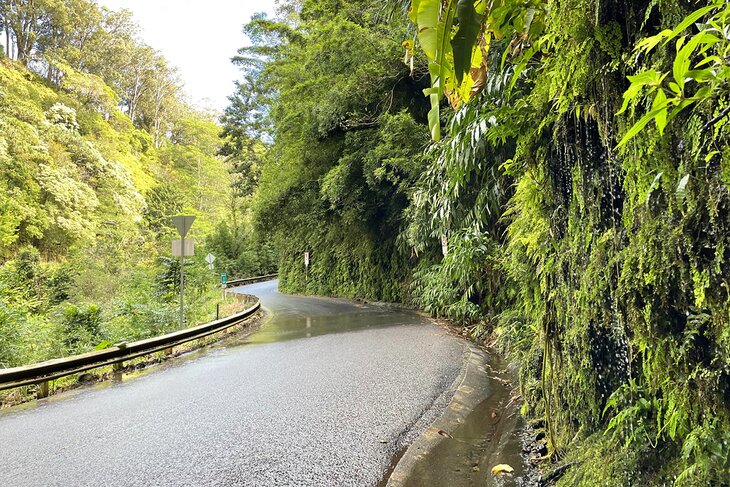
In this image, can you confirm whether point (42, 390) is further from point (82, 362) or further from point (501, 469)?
point (501, 469)

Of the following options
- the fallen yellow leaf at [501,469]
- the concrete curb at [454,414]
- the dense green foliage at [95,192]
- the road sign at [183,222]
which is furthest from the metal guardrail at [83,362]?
the fallen yellow leaf at [501,469]

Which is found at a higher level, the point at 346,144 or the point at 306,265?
the point at 346,144

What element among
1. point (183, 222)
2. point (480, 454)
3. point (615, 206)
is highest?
point (183, 222)

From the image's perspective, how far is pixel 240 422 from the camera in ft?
14.1

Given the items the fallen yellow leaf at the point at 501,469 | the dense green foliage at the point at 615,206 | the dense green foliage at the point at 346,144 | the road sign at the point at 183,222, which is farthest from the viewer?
the dense green foliage at the point at 346,144

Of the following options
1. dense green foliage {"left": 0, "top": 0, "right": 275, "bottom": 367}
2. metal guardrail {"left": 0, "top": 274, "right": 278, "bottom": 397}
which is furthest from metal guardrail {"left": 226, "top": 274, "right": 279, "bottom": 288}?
metal guardrail {"left": 0, "top": 274, "right": 278, "bottom": 397}

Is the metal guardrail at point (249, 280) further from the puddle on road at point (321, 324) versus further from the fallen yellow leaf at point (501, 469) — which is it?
the fallen yellow leaf at point (501, 469)

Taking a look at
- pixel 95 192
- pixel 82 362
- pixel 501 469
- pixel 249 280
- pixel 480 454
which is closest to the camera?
pixel 501 469

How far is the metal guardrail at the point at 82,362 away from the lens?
5367 millimetres

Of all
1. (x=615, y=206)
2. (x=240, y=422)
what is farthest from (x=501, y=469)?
(x=240, y=422)

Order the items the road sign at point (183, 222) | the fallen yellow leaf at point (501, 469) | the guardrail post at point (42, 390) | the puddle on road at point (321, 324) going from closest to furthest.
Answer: the fallen yellow leaf at point (501, 469)
the guardrail post at point (42, 390)
the road sign at point (183, 222)
the puddle on road at point (321, 324)

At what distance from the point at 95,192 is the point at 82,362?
25.0 metres

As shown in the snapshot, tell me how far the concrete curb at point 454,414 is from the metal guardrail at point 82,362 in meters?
5.14

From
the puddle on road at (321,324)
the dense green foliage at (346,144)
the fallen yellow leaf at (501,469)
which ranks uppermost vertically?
the dense green foliage at (346,144)
